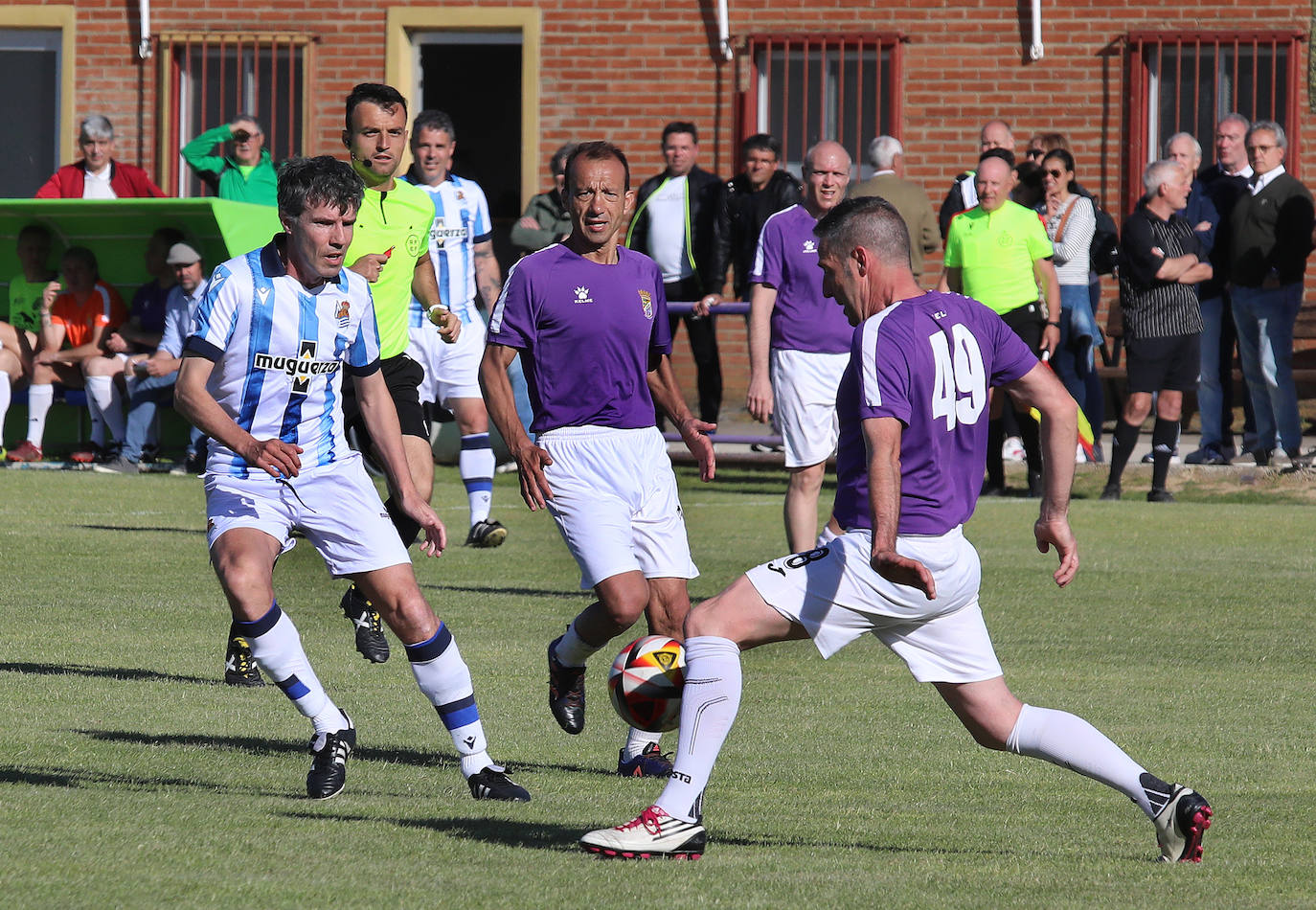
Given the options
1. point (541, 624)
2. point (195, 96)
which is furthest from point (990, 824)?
point (195, 96)

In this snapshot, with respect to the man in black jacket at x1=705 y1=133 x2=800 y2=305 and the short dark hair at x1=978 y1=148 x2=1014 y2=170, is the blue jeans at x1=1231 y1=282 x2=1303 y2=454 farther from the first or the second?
the man in black jacket at x1=705 y1=133 x2=800 y2=305

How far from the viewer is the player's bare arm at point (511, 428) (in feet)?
21.9

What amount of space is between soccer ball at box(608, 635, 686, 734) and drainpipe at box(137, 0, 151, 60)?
16770mm

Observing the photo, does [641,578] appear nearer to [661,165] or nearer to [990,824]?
[990,824]

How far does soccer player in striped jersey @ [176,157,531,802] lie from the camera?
588cm

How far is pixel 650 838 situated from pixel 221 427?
186 centimetres

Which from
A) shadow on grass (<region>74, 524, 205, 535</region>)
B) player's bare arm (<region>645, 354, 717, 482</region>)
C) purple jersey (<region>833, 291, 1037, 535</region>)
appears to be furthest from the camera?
shadow on grass (<region>74, 524, 205, 535</region>)

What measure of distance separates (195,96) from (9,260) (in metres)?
4.12

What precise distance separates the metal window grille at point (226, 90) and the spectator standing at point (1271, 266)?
10.2 m

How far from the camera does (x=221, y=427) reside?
19.2 ft

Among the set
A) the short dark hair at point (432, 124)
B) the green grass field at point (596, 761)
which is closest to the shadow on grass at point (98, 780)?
the green grass field at point (596, 761)

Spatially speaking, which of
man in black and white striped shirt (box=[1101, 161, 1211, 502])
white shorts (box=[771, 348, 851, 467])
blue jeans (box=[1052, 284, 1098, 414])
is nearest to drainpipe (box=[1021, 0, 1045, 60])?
blue jeans (box=[1052, 284, 1098, 414])

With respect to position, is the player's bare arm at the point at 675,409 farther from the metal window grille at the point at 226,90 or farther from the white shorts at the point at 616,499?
the metal window grille at the point at 226,90

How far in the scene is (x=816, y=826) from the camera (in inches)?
215
